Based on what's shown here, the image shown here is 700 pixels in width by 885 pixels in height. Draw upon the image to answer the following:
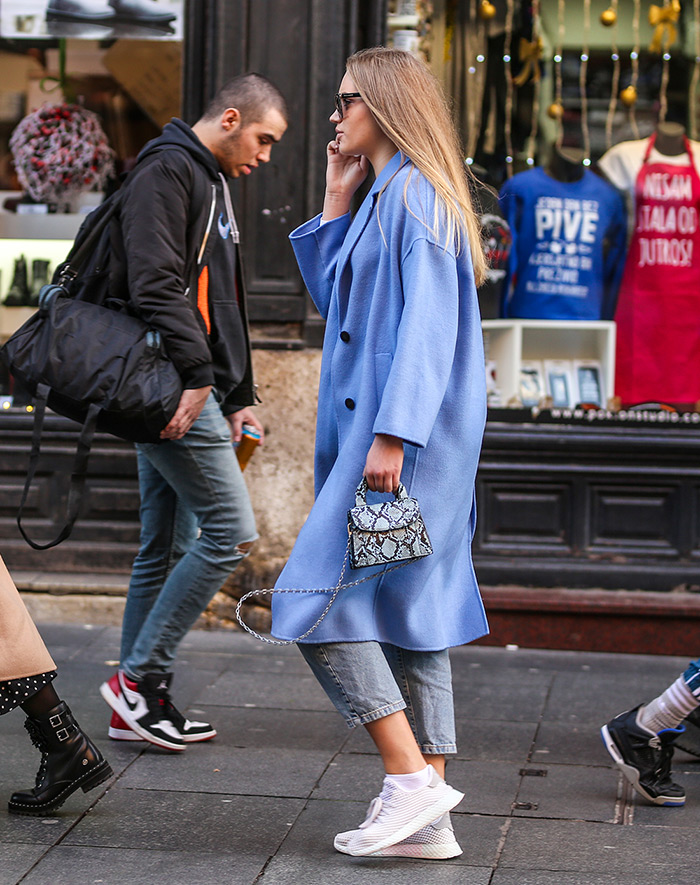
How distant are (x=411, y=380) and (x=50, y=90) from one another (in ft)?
13.5

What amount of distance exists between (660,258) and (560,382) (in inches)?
32.8

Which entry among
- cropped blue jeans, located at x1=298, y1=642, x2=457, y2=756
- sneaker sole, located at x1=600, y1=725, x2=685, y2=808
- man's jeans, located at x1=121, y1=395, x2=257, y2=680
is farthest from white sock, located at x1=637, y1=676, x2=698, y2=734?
man's jeans, located at x1=121, y1=395, x2=257, y2=680

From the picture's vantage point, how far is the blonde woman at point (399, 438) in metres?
2.94

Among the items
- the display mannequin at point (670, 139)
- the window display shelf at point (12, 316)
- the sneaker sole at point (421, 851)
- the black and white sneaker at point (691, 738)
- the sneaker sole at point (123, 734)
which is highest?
the display mannequin at point (670, 139)

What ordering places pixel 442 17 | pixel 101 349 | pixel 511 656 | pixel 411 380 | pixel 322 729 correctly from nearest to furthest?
1. pixel 411 380
2. pixel 101 349
3. pixel 322 729
4. pixel 511 656
5. pixel 442 17

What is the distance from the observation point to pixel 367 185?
558cm

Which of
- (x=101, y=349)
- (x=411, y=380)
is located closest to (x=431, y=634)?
(x=411, y=380)

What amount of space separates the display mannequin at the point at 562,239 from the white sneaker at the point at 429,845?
11.6 feet

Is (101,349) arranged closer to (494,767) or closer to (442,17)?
(494,767)

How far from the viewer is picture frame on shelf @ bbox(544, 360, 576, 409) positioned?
596cm

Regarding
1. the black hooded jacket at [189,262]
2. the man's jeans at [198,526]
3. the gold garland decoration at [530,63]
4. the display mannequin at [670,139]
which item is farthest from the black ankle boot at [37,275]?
the display mannequin at [670,139]

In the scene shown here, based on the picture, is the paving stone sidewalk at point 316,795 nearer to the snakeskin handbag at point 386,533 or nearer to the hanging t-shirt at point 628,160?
the snakeskin handbag at point 386,533

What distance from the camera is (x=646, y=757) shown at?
355 cm

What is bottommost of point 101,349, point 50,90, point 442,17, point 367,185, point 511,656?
point 511,656
